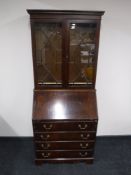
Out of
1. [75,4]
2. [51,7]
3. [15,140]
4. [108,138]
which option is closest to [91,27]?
[75,4]

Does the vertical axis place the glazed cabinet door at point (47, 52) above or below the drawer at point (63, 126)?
above

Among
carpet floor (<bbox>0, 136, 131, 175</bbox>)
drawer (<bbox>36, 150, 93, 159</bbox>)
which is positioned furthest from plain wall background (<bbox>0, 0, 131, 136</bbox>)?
drawer (<bbox>36, 150, 93, 159</bbox>)

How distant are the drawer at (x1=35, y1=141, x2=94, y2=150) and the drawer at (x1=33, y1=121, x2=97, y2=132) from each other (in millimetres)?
206

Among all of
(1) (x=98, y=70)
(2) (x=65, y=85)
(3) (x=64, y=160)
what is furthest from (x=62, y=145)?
(1) (x=98, y=70)

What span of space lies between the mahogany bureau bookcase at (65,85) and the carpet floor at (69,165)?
112mm

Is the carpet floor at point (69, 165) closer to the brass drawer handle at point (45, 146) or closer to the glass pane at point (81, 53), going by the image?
the brass drawer handle at point (45, 146)

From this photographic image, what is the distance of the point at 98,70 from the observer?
270cm

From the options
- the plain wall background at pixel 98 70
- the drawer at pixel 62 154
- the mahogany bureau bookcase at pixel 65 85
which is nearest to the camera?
the mahogany bureau bookcase at pixel 65 85

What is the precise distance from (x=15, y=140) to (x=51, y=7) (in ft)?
6.50

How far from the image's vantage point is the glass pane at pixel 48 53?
2.33m

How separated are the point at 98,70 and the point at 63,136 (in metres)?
0.99

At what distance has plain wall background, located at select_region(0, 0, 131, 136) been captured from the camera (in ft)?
7.93

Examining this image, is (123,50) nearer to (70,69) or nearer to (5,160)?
(70,69)

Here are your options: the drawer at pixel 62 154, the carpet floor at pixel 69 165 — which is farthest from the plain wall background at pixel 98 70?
the drawer at pixel 62 154
